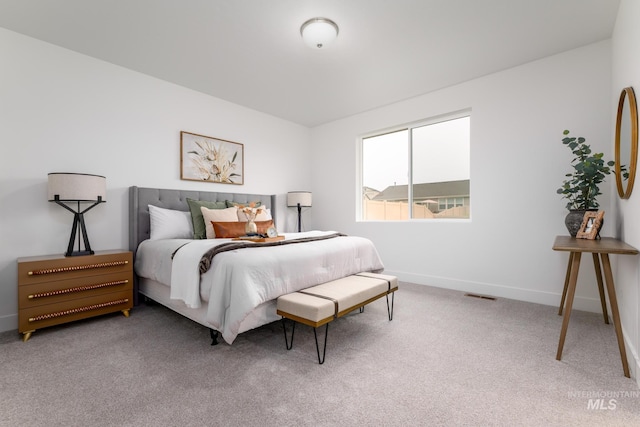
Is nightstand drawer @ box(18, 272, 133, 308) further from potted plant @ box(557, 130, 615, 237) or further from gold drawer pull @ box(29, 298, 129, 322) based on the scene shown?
potted plant @ box(557, 130, 615, 237)

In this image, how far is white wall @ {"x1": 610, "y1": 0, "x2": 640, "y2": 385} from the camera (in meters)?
1.69

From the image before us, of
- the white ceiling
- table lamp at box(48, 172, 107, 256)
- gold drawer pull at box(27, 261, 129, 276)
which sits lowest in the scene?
gold drawer pull at box(27, 261, 129, 276)

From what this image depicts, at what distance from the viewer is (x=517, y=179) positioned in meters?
3.22

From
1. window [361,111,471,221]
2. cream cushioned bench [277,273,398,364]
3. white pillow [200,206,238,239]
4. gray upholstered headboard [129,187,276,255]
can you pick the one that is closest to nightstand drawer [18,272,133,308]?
gray upholstered headboard [129,187,276,255]

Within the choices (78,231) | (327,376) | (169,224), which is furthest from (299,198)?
(327,376)

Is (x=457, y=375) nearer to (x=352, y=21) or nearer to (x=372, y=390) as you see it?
(x=372, y=390)

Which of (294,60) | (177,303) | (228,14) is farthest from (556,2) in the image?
(177,303)

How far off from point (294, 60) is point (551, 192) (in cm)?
300

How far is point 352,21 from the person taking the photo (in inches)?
96.4

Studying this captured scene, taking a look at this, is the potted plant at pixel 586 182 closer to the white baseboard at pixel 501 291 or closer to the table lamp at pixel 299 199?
the white baseboard at pixel 501 291

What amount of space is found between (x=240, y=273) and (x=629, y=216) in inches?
103

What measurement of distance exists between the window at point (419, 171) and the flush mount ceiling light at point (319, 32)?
80.7 inches

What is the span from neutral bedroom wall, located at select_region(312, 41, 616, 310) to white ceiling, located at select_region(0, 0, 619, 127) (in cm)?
24

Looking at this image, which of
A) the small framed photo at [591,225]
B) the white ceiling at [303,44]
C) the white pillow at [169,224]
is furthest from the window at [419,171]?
the white pillow at [169,224]
